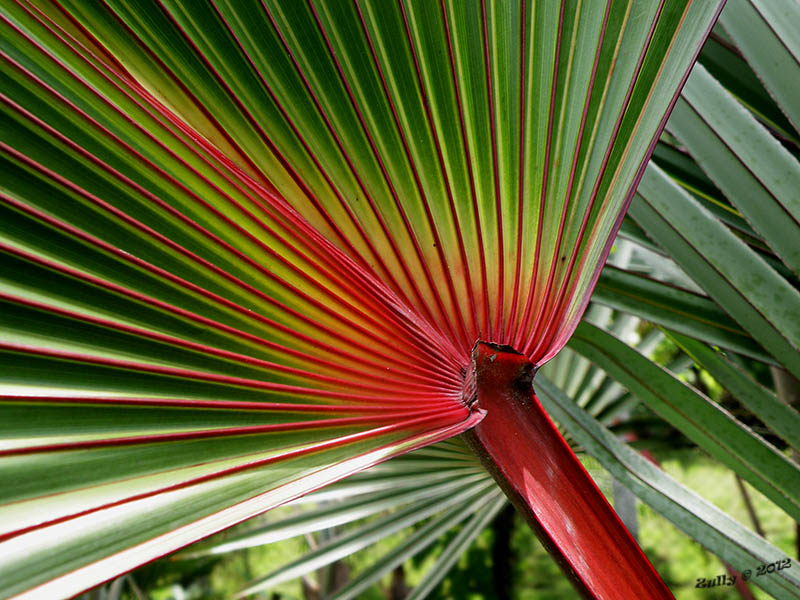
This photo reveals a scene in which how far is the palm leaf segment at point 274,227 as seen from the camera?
0.36m

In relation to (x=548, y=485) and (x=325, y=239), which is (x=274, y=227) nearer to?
(x=325, y=239)

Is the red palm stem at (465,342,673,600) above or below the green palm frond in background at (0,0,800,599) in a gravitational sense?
below

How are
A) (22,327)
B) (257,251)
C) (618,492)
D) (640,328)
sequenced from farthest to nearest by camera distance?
(640,328) → (618,492) → (257,251) → (22,327)

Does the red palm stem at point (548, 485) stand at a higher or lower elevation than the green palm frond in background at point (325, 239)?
lower

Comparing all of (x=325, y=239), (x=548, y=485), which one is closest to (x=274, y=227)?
(x=325, y=239)

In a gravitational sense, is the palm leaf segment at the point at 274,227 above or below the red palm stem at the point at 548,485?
above

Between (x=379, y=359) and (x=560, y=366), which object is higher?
(x=560, y=366)

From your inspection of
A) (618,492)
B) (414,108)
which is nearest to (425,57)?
(414,108)

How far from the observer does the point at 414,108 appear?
0.53 meters

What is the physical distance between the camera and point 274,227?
48 centimetres

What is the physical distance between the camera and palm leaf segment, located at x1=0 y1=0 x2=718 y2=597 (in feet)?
1.19

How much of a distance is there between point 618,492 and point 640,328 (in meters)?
1.10

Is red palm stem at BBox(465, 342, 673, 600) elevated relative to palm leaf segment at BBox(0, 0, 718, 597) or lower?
lower

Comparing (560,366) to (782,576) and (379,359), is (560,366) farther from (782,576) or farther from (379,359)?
(379,359)
